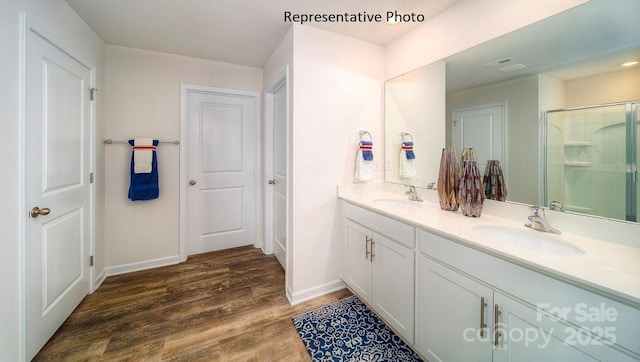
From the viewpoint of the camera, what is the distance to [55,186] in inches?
64.0

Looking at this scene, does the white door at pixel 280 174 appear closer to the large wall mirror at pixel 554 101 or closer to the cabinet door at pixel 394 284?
the cabinet door at pixel 394 284

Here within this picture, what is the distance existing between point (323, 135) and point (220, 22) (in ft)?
4.32

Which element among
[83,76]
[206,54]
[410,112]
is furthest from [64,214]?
[410,112]

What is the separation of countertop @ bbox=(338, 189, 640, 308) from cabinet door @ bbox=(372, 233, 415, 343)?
0.76 ft

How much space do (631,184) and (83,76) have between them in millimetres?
3630

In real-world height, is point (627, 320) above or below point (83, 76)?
below

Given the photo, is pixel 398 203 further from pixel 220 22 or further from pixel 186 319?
pixel 220 22

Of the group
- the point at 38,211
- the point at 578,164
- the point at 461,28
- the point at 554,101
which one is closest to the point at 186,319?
the point at 38,211

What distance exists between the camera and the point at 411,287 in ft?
4.56

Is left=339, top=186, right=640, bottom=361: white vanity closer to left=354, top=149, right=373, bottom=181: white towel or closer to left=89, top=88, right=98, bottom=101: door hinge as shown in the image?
left=354, top=149, right=373, bottom=181: white towel

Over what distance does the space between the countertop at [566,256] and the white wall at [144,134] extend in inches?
97.6

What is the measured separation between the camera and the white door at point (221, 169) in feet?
9.25

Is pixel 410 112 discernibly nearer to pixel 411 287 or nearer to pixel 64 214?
pixel 411 287

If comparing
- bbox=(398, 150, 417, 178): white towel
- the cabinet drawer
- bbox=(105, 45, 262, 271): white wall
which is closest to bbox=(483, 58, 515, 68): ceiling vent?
bbox=(398, 150, 417, 178): white towel
